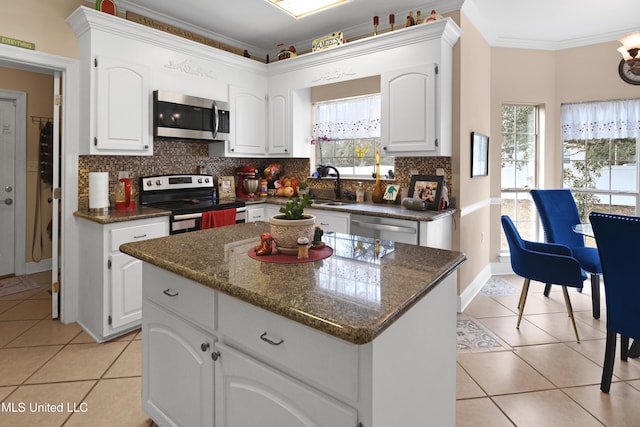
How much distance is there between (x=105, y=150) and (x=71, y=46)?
2.93ft

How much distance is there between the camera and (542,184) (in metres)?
4.67

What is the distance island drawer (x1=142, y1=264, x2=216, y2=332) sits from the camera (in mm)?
1415

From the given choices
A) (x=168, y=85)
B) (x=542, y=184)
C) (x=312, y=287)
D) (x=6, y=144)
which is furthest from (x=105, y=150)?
(x=542, y=184)

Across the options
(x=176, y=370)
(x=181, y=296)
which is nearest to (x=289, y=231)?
(x=181, y=296)

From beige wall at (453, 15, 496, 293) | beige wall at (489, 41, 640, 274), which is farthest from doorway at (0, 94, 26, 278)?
beige wall at (489, 41, 640, 274)

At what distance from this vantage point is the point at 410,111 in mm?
3352

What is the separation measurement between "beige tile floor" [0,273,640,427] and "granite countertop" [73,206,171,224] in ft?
3.10

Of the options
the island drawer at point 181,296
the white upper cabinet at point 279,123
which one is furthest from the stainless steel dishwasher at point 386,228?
the island drawer at point 181,296

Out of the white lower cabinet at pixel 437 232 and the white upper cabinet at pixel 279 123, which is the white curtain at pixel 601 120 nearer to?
the white lower cabinet at pixel 437 232

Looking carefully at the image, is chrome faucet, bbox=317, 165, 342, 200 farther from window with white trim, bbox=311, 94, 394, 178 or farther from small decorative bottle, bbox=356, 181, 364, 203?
small decorative bottle, bbox=356, 181, 364, 203

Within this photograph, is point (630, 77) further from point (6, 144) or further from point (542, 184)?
point (6, 144)

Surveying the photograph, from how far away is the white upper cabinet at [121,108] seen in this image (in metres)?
3.01

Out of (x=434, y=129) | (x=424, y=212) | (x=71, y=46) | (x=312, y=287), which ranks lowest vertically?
(x=312, y=287)

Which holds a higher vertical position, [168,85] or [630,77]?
[630,77]
